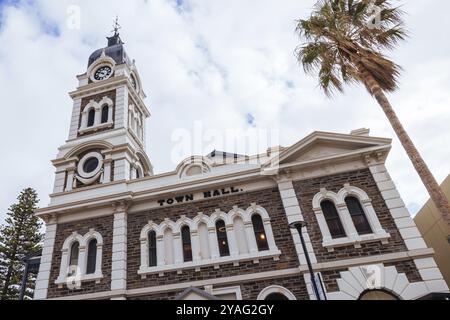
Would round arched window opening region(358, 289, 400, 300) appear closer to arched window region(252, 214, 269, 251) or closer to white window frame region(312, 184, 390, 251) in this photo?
white window frame region(312, 184, 390, 251)

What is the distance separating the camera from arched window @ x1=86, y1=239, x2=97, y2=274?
12.9m

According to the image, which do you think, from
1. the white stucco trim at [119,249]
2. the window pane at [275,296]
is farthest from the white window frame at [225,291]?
the white stucco trim at [119,249]

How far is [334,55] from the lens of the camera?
11758 millimetres

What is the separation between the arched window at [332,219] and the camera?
11.4 metres

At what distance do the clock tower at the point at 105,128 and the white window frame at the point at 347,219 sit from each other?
9.62 meters

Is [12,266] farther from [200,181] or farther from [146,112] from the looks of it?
[200,181]

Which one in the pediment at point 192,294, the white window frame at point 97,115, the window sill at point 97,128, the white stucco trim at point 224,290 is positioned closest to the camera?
the pediment at point 192,294

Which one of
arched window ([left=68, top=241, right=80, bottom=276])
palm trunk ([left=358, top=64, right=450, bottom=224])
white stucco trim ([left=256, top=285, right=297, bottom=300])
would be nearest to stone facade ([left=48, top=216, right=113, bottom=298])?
arched window ([left=68, top=241, right=80, bottom=276])

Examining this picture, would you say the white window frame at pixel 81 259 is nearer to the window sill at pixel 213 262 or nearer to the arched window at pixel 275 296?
the window sill at pixel 213 262

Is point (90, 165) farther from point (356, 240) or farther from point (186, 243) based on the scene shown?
point (356, 240)

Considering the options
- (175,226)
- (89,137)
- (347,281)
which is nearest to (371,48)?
(347,281)

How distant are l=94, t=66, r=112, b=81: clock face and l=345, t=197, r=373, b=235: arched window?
1708cm

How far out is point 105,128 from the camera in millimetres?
17344

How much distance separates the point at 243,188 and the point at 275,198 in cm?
151
